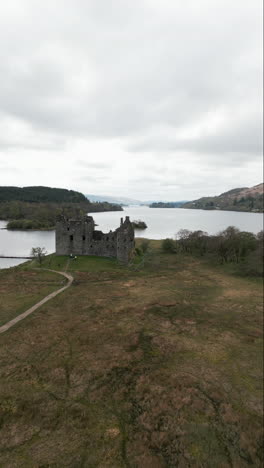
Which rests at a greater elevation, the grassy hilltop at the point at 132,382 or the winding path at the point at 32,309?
the winding path at the point at 32,309

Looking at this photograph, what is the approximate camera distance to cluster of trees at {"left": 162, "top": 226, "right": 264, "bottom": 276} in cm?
5565

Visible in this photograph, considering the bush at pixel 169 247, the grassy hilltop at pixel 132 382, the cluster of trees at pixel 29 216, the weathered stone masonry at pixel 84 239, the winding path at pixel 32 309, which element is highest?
the cluster of trees at pixel 29 216

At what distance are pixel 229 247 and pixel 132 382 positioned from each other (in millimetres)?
53740

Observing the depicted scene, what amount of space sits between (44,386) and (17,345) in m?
7.37

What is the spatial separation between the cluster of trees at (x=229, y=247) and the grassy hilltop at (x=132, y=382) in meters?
19.6

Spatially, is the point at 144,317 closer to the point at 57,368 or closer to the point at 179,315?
the point at 179,315

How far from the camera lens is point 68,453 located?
13195mm

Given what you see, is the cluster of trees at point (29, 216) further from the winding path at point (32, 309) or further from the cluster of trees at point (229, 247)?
the winding path at point (32, 309)

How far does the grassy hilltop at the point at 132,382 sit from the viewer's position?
13.6m

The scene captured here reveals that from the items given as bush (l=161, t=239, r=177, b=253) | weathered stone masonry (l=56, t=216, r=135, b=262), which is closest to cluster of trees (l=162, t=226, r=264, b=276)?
bush (l=161, t=239, r=177, b=253)

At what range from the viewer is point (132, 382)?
18906 millimetres

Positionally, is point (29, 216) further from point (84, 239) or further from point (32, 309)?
point (32, 309)

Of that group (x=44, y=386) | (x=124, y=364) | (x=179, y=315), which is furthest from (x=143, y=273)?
(x=44, y=386)

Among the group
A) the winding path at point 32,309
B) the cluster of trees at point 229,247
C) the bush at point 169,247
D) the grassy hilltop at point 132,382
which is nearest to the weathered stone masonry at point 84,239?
the winding path at point 32,309
